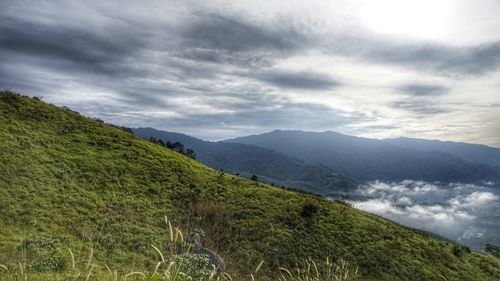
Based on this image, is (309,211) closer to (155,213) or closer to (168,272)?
(155,213)

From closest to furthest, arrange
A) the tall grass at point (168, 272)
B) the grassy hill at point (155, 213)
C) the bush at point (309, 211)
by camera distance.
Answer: the tall grass at point (168, 272), the grassy hill at point (155, 213), the bush at point (309, 211)

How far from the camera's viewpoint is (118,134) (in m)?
63.3

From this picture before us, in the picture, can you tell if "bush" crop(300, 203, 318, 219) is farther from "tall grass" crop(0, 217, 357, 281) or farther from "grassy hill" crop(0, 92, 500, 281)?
"tall grass" crop(0, 217, 357, 281)

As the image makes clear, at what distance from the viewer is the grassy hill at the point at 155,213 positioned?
1198 inches

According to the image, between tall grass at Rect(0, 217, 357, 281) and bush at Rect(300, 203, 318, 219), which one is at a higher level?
tall grass at Rect(0, 217, 357, 281)

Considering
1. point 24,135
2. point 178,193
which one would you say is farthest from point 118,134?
point 178,193

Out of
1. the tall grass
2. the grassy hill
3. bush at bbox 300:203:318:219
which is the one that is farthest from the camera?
bush at bbox 300:203:318:219

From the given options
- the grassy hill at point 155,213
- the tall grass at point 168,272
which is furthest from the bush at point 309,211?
the tall grass at point 168,272

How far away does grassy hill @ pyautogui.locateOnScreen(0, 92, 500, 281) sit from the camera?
30438mm

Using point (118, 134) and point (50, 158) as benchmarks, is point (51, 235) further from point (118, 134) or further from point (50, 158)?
point (118, 134)

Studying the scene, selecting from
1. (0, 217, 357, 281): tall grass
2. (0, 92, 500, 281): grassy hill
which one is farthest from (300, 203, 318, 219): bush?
(0, 217, 357, 281): tall grass

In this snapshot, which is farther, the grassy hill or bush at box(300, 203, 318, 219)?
bush at box(300, 203, 318, 219)

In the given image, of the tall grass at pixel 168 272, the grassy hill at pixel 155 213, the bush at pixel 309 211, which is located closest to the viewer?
the tall grass at pixel 168 272

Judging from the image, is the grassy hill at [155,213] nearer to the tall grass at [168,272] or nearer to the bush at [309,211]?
the bush at [309,211]
